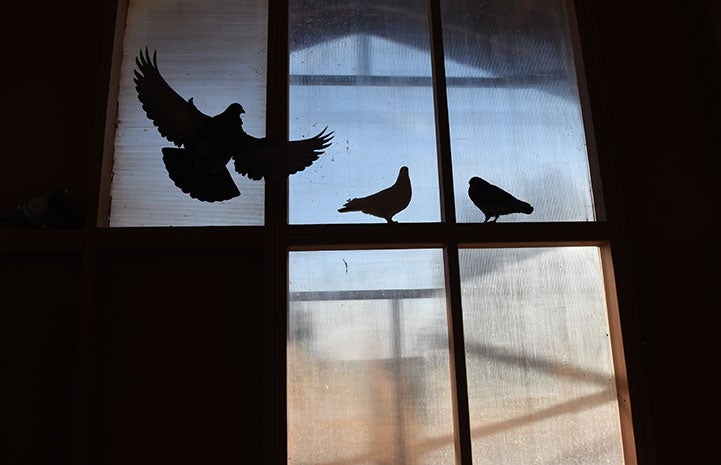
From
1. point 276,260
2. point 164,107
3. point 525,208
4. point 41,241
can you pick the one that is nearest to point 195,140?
point 164,107

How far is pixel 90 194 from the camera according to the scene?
1619 mm

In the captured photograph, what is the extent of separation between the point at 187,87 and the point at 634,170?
146 cm

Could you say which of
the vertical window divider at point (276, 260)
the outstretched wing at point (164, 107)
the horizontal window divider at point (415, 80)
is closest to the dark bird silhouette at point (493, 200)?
the horizontal window divider at point (415, 80)

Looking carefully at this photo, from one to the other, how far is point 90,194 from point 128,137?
240 mm

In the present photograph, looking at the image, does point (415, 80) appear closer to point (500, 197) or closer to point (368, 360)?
point (500, 197)

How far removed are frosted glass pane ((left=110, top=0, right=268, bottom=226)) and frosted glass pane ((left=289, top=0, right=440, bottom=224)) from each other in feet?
0.43

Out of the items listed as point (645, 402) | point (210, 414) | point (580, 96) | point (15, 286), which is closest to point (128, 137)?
point (15, 286)

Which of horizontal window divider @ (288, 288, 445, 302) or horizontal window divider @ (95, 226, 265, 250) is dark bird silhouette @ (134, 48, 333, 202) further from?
horizontal window divider @ (288, 288, 445, 302)

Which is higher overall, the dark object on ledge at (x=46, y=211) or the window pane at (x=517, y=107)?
the window pane at (x=517, y=107)

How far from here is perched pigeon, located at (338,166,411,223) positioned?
158cm

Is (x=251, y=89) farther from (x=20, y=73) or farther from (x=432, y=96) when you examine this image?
(x=20, y=73)

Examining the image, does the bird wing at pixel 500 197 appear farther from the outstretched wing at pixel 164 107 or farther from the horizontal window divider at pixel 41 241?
the horizontal window divider at pixel 41 241

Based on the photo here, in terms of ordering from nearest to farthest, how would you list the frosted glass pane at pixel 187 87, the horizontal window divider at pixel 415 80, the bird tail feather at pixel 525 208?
1. the bird tail feather at pixel 525 208
2. the frosted glass pane at pixel 187 87
3. the horizontal window divider at pixel 415 80

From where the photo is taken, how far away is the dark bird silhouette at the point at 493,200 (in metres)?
1.61
